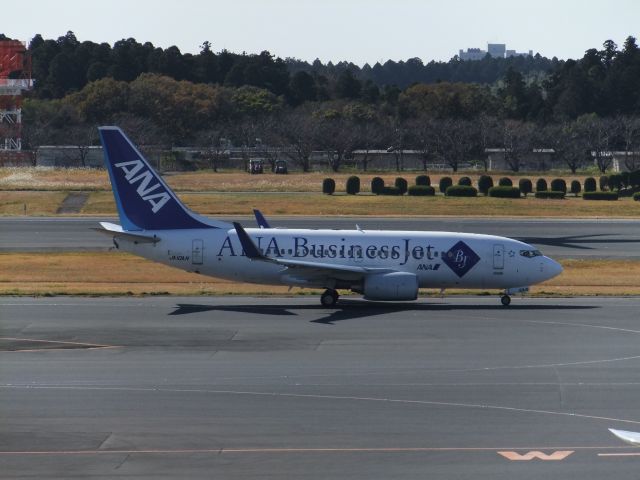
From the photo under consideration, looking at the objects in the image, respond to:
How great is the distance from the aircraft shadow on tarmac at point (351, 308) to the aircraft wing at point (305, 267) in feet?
4.71

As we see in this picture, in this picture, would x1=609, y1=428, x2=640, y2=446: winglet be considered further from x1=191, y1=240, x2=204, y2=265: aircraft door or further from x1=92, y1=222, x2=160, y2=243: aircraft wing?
x1=92, y1=222, x2=160, y2=243: aircraft wing

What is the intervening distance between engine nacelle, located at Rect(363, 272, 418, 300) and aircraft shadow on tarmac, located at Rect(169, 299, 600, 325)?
1.92ft

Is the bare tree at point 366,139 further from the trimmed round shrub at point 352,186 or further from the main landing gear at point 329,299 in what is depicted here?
the main landing gear at point 329,299

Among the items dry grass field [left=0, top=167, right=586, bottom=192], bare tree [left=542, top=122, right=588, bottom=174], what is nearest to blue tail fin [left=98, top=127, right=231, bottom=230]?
dry grass field [left=0, top=167, right=586, bottom=192]

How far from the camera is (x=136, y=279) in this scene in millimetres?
54750

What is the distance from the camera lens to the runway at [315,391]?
882 inches

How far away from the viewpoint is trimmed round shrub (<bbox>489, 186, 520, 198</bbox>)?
101m

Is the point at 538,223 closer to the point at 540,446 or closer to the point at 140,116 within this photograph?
the point at 540,446

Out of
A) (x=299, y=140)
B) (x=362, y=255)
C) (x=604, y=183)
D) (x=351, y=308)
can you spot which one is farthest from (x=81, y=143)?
(x=351, y=308)

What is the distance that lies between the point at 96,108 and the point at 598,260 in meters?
125

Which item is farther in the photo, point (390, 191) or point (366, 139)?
point (366, 139)

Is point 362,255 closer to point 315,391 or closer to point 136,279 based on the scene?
point 136,279

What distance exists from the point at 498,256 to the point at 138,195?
15.7m

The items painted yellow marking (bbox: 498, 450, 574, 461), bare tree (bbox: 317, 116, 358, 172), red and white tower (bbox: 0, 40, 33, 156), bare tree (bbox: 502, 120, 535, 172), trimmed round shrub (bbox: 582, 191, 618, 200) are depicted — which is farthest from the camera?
bare tree (bbox: 502, 120, 535, 172)
